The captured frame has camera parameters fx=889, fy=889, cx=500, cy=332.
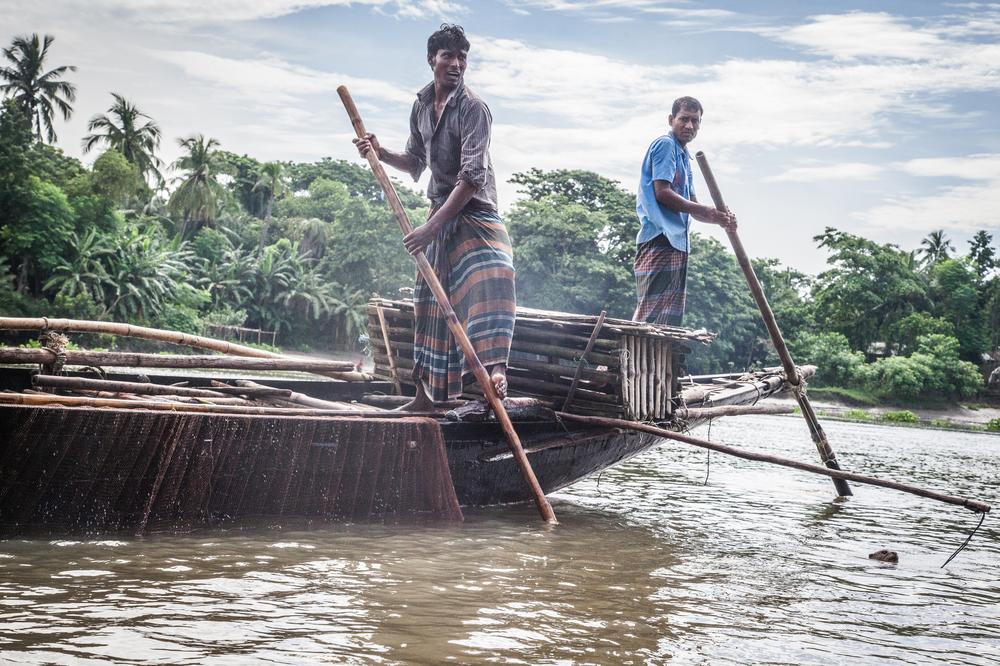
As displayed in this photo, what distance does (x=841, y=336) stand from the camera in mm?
36594

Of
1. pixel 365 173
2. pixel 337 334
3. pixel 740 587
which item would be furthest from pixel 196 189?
pixel 740 587

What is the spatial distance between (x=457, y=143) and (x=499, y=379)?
1.26m

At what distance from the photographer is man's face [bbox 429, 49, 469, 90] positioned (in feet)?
14.9

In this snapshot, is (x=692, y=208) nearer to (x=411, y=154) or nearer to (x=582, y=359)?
(x=582, y=359)

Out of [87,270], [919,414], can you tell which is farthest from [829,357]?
[87,270]

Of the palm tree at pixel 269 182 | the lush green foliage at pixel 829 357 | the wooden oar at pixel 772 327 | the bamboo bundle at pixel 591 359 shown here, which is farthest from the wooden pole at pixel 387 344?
the palm tree at pixel 269 182

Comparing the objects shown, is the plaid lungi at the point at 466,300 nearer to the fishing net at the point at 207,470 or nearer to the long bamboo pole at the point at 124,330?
the fishing net at the point at 207,470

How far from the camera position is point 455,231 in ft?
15.7

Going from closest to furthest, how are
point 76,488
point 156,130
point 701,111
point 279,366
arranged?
point 76,488 → point 279,366 → point 701,111 → point 156,130

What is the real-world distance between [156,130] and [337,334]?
10.7m

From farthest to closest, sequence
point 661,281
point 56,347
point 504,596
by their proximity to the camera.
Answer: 1. point 661,281
2. point 56,347
3. point 504,596

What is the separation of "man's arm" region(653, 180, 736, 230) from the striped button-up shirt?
1509 mm

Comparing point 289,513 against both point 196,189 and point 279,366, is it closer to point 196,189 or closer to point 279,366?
point 279,366

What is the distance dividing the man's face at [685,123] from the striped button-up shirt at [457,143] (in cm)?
179
